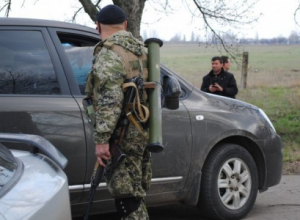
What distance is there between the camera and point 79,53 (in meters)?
5.41

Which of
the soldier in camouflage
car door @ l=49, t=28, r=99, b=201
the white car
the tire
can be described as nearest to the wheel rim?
the tire

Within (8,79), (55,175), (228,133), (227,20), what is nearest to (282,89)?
(227,20)

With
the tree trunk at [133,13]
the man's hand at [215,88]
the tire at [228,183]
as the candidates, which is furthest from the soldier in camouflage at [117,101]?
the tree trunk at [133,13]

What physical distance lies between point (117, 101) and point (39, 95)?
41.6 inches

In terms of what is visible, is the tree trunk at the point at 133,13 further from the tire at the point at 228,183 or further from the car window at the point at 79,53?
the car window at the point at 79,53

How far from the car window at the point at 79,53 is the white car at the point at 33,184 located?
1950 millimetres

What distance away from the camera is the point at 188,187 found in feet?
18.8

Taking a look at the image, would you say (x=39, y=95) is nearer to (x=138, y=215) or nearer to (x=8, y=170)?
(x=138, y=215)

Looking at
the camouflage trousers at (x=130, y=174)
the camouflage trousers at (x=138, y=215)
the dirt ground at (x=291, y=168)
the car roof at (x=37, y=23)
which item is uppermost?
the car roof at (x=37, y=23)

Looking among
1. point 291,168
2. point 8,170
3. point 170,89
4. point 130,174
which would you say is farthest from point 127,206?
point 291,168

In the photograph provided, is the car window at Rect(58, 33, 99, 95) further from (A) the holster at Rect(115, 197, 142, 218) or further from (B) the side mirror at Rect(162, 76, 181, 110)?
(A) the holster at Rect(115, 197, 142, 218)

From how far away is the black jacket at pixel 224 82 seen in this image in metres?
9.20

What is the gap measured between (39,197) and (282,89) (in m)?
20.8

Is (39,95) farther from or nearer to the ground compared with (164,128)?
farther from the ground
